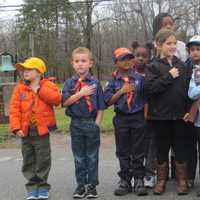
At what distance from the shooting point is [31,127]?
5484 mm

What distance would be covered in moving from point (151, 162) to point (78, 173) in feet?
2.85

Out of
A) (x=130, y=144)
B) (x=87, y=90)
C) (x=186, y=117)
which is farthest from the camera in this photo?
(x=130, y=144)

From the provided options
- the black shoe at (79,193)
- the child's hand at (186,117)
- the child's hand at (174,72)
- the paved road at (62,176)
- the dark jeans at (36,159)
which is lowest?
the paved road at (62,176)

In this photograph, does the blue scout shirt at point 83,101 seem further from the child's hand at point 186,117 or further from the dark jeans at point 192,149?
the dark jeans at point 192,149

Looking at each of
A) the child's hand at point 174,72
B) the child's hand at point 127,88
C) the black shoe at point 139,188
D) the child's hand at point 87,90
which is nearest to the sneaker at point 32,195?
the black shoe at point 139,188

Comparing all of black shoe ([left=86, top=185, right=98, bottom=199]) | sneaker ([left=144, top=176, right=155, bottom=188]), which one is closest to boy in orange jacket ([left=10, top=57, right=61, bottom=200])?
black shoe ([left=86, top=185, right=98, bottom=199])

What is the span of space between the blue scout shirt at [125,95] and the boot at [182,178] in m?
0.75

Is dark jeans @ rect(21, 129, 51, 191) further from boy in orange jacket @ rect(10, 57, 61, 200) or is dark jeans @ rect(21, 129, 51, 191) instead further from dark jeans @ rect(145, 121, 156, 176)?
dark jeans @ rect(145, 121, 156, 176)

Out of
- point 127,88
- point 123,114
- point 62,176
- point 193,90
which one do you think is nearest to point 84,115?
point 123,114

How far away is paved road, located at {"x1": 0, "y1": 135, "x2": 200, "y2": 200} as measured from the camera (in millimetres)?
5750

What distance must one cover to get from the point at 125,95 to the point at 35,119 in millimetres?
968

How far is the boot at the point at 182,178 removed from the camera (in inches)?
220

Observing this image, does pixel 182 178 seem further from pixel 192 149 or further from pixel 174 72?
pixel 174 72

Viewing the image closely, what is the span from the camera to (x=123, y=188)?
225 inches
